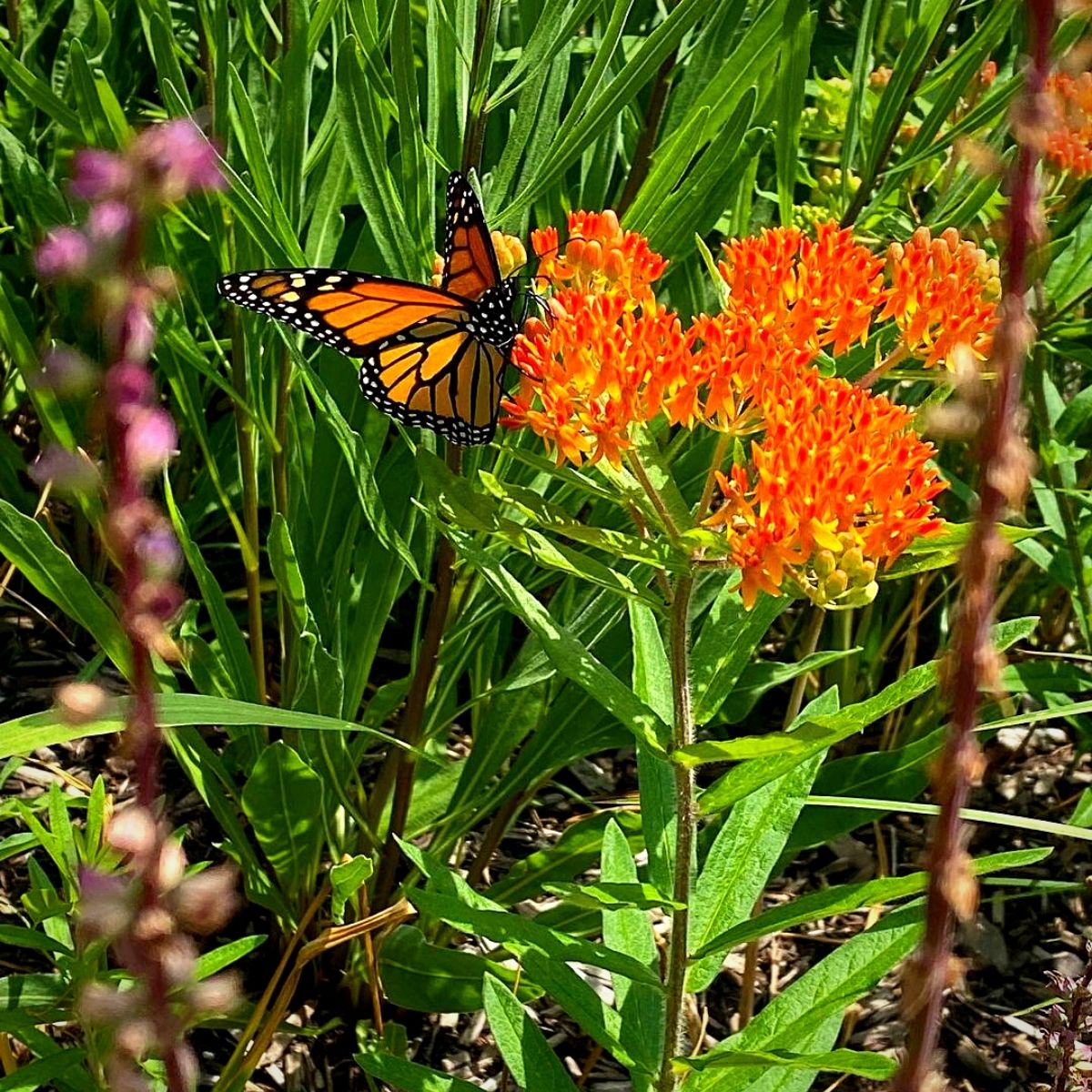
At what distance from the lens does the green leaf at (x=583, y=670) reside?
5.61ft

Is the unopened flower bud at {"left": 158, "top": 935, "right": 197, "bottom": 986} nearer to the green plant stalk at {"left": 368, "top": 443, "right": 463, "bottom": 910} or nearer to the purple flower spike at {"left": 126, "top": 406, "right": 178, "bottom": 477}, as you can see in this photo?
the purple flower spike at {"left": 126, "top": 406, "right": 178, "bottom": 477}

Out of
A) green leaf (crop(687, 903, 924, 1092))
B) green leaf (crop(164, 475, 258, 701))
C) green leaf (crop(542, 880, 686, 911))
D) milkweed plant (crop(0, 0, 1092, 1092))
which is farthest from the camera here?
green leaf (crop(164, 475, 258, 701))

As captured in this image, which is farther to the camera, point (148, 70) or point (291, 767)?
point (148, 70)

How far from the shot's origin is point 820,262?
6.03 ft

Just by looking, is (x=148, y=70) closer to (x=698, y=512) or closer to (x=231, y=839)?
(x=231, y=839)

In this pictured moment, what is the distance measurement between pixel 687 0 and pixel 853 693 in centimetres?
171

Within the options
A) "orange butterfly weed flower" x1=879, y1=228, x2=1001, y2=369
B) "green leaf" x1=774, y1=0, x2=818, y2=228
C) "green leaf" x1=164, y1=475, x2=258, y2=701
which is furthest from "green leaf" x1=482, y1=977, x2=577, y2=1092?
"green leaf" x1=774, y1=0, x2=818, y2=228

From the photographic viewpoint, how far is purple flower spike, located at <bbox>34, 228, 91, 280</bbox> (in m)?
0.65

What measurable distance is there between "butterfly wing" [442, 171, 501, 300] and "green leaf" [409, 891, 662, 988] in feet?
3.32

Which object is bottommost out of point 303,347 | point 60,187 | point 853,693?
point 853,693

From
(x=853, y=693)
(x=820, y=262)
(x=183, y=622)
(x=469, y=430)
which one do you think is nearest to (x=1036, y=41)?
(x=820, y=262)

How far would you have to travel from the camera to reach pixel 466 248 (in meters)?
2.32

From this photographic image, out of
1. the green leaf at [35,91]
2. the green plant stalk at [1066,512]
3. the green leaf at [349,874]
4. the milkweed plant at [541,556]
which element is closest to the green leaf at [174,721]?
the milkweed plant at [541,556]

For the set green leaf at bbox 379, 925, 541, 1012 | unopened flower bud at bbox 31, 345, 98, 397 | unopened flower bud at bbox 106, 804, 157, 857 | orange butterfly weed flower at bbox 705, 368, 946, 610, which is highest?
unopened flower bud at bbox 31, 345, 98, 397
